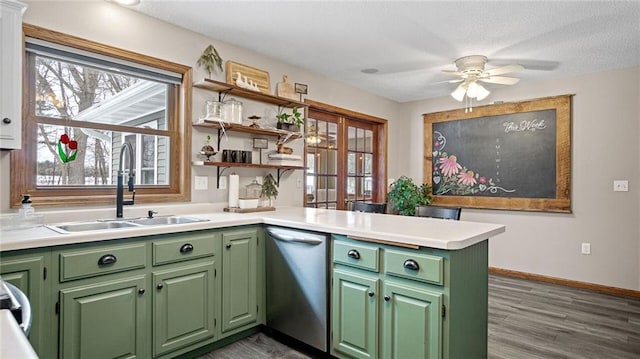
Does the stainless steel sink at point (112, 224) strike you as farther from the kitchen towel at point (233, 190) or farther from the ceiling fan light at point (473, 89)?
the ceiling fan light at point (473, 89)

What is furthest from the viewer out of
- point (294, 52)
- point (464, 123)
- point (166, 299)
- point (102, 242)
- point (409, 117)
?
point (409, 117)

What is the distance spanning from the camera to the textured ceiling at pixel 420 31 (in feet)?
8.29

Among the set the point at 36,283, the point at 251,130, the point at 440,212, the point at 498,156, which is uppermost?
the point at 251,130

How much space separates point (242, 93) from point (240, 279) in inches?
62.9

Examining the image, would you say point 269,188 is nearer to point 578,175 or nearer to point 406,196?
point 406,196

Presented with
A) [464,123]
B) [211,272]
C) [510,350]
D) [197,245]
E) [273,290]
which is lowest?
[510,350]

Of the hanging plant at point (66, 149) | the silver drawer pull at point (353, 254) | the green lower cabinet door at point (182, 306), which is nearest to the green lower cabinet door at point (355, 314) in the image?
the silver drawer pull at point (353, 254)

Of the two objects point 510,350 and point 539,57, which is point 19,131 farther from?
point 539,57

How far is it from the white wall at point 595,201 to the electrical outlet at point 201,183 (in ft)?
12.1

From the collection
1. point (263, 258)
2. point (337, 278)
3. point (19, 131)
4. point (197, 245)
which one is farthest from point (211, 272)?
point (19, 131)

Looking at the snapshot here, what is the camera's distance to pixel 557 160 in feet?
13.7

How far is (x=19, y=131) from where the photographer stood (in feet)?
6.44

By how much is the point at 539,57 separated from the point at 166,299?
3797mm


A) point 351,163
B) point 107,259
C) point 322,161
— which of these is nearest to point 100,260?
point 107,259
